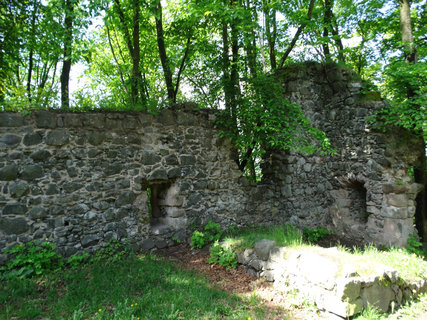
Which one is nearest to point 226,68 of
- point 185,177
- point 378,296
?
point 185,177

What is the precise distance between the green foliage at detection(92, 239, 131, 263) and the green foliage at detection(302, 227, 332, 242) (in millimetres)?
4157

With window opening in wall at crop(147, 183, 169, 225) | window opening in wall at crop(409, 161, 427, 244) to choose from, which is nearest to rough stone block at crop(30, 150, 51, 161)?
window opening in wall at crop(147, 183, 169, 225)

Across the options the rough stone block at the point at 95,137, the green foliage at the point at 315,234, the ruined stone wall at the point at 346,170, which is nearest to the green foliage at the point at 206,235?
the ruined stone wall at the point at 346,170

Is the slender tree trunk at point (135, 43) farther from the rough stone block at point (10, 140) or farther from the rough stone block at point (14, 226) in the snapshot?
the rough stone block at point (14, 226)

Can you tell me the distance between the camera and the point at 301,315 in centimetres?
343

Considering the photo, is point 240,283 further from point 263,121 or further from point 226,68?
point 226,68

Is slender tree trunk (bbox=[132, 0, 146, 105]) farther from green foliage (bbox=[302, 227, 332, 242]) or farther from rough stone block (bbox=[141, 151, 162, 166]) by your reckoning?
green foliage (bbox=[302, 227, 332, 242])

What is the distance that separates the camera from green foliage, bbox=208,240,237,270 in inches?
189

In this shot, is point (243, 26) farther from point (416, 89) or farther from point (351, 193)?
point (351, 193)

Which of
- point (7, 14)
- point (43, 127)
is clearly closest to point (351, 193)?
point (43, 127)

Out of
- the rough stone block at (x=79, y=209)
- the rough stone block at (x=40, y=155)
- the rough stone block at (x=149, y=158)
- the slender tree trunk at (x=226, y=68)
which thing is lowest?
the rough stone block at (x=79, y=209)

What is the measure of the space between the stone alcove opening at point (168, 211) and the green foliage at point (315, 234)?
10.0 feet

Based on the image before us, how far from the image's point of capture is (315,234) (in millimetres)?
6715

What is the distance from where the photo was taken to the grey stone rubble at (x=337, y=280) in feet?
10.8
